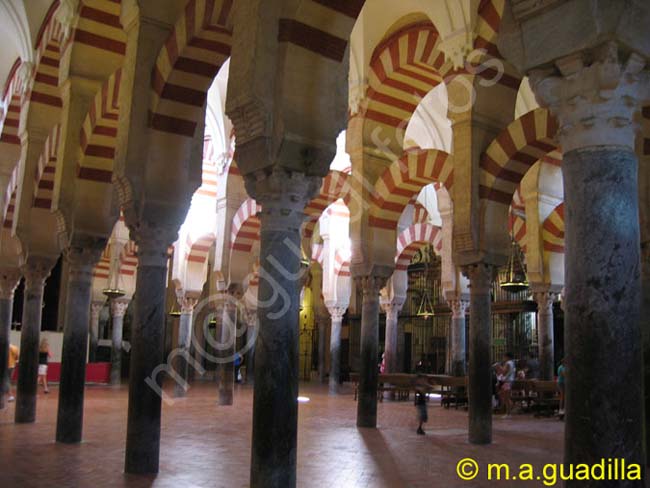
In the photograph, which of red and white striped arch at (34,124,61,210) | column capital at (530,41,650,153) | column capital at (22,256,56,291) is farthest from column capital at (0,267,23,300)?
column capital at (530,41,650,153)

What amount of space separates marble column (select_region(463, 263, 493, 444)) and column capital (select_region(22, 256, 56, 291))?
5431 millimetres

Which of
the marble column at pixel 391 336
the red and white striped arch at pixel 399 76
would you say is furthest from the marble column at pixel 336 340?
the red and white striped arch at pixel 399 76

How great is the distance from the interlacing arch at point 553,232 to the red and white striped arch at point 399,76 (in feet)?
10.0

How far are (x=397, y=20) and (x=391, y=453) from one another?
5868mm

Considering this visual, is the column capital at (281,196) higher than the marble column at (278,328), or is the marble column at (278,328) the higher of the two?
the column capital at (281,196)

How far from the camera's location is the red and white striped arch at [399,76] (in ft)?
29.5

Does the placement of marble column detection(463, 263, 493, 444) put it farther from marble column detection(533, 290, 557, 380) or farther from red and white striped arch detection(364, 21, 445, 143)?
marble column detection(533, 290, 557, 380)

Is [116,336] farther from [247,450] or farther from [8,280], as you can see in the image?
[247,450]

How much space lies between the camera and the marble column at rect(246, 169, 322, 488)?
13.3 feet

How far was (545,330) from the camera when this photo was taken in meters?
11.0

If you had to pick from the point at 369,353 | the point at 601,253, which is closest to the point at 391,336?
the point at 369,353

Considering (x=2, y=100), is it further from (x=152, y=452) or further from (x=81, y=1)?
(x=152, y=452)

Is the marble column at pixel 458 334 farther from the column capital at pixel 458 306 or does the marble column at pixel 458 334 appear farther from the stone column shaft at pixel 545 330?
the stone column shaft at pixel 545 330

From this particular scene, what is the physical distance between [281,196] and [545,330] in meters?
7.93
